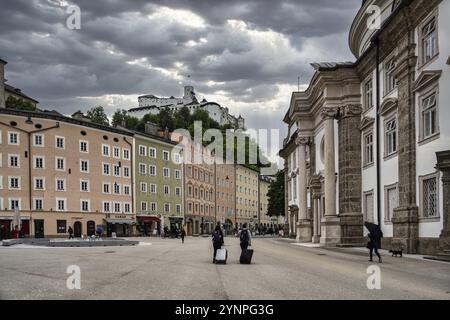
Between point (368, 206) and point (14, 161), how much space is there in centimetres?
4609

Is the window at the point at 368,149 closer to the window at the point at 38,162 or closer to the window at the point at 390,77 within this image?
the window at the point at 390,77

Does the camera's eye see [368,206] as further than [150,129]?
No

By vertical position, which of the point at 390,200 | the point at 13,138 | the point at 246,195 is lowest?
the point at 246,195

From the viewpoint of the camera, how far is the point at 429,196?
25.7 metres

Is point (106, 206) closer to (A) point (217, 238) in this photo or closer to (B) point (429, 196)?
(B) point (429, 196)

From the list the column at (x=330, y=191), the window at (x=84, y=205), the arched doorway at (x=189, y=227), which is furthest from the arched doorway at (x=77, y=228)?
the column at (x=330, y=191)

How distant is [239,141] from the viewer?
13288 cm

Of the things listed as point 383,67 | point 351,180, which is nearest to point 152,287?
point 383,67

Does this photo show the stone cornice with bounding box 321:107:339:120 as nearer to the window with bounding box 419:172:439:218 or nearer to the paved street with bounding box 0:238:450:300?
the window with bounding box 419:172:439:218

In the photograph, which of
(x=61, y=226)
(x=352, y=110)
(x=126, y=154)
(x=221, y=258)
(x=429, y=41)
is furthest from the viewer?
(x=126, y=154)

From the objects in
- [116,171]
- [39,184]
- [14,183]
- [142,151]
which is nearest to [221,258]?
[14,183]

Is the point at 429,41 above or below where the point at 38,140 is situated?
above
